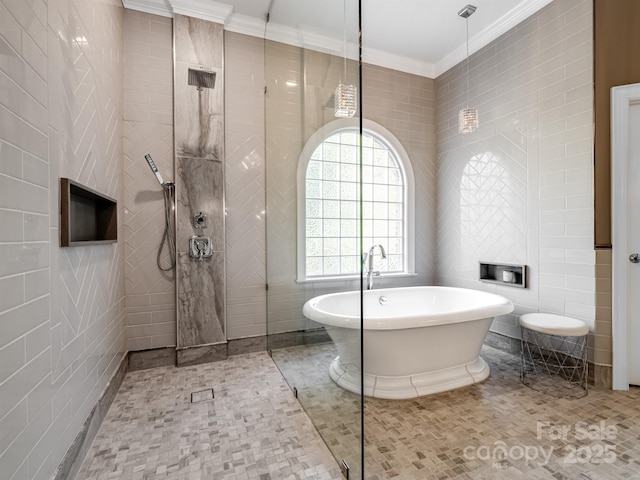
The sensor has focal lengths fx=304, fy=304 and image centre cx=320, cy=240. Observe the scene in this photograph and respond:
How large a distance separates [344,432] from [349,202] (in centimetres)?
110

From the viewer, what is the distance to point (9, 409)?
0.88 metres

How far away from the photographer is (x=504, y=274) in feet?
9.46

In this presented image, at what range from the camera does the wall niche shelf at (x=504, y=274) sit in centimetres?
275

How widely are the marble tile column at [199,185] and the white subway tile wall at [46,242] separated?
721 mm

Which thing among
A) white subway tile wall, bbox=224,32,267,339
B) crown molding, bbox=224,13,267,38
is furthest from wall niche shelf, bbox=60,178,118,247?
crown molding, bbox=224,13,267,38

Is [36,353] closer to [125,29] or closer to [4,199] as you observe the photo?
[4,199]

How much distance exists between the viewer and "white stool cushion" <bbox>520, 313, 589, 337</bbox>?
2.11 metres

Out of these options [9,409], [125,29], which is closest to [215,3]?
[125,29]

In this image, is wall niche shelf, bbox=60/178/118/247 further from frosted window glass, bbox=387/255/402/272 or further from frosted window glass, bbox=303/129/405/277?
frosted window glass, bbox=387/255/402/272

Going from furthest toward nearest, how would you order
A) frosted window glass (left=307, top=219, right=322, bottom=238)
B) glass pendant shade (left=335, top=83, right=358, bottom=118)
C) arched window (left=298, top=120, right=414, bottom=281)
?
frosted window glass (left=307, top=219, right=322, bottom=238) < arched window (left=298, top=120, right=414, bottom=281) < glass pendant shade (left=335, top=83, right=358, bottom=118)

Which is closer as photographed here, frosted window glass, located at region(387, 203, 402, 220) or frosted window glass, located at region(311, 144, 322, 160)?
frosted window glass, located at region(311, 144, 322, 160)

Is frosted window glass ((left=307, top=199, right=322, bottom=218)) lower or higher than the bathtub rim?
higher

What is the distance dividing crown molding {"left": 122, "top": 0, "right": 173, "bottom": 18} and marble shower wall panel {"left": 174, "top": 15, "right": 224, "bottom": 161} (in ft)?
0.40

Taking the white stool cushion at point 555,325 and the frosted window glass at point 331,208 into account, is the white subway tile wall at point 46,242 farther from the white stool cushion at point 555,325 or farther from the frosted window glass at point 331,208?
the white stool cushion at point 555,325
